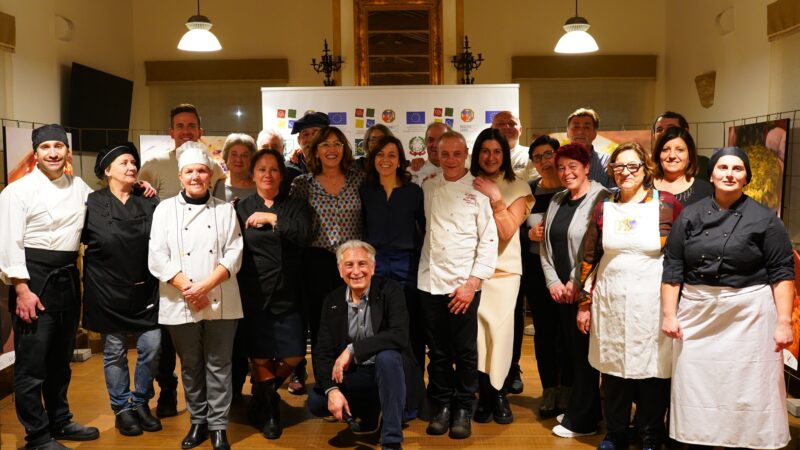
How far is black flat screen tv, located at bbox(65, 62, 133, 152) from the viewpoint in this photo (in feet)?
22.6

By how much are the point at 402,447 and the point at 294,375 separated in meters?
1.28

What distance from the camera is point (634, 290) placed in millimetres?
2988

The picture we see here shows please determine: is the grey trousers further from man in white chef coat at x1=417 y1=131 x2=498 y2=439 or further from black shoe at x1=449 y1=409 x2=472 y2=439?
black shoe at x1=449 y1=409 x2=472 y2=439

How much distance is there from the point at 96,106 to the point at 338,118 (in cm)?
262

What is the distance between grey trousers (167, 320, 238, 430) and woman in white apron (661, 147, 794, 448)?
1913 mm

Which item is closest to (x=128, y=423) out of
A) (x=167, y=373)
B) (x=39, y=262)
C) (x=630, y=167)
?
(x=167, y=373)

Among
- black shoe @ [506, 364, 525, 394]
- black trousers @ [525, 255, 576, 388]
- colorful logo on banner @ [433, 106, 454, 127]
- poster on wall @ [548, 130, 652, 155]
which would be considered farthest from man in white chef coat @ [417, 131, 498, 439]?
poster on wall @ [548, 130, 652, 155]

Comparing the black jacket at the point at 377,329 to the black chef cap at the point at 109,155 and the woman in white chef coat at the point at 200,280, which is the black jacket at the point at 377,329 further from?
the black chef cap at the point at 109,155

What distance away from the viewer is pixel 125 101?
26.0 ft

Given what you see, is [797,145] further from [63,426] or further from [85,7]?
[85,7]

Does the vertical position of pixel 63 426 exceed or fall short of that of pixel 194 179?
it falls short

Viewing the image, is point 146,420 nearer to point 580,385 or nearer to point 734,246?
point 580,385

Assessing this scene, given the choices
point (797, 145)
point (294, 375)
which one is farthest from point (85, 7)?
point (797, 145)

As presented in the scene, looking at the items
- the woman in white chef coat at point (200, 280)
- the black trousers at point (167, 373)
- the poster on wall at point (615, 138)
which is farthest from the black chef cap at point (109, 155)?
the poster on wall at point (615, 138)
